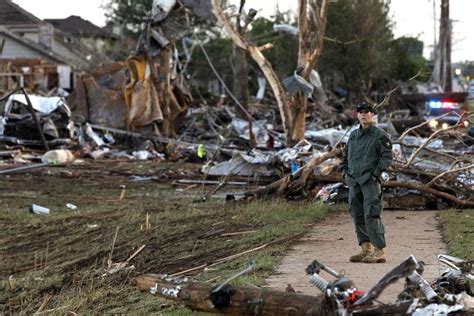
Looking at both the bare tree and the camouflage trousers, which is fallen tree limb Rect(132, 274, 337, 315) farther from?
the bare tree

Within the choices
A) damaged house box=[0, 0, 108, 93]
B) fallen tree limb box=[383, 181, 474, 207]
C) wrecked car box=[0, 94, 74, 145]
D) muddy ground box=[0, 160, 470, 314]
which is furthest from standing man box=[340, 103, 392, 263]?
damaged house box=[0, 0, 108, 93]

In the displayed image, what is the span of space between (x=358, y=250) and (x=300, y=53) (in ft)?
37.9

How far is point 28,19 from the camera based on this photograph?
62750mm

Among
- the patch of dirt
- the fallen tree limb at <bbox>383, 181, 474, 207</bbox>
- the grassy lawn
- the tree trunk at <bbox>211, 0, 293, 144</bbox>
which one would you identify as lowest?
the grassy lawn

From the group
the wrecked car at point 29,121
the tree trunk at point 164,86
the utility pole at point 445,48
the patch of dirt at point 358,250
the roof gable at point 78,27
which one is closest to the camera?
the patch of dirt at point 358,250

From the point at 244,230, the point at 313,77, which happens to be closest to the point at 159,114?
the point at 313,77

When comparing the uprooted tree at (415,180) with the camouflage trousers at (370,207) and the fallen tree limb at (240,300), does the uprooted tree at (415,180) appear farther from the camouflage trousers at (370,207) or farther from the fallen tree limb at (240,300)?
the fallen tree limb at (240,300)

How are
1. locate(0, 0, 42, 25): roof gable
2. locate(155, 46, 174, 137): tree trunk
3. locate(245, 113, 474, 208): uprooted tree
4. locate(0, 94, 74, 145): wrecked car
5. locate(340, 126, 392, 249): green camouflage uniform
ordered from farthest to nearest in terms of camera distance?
locate(0, 0, 42, 25): roof gable → locate(155, 46, 174, 137): tree trunk → locate(0, 94, 74, 145): wrecked car → locate(245, 113, 474, 208): uprooted tree → locate(340, 126, 392, 249): green camouflage uniform

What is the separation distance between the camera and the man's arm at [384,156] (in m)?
9.64

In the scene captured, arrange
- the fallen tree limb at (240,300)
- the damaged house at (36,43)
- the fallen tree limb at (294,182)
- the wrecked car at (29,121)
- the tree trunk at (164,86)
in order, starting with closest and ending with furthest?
the fallen tree limb at (240,300)
the fallen tree limb at (294,182)
the wrecked car at (29,121)
the tree trunk at (164,86)
the damaged house at (36,43)

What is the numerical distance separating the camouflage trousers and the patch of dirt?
329 mm

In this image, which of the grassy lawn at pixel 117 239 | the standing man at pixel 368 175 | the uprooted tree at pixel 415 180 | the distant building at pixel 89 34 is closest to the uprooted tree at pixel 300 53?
the grassy lawn at pixel 117 239

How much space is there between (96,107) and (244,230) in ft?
71.2

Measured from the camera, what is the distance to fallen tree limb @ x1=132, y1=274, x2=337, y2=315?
6.88 metres
